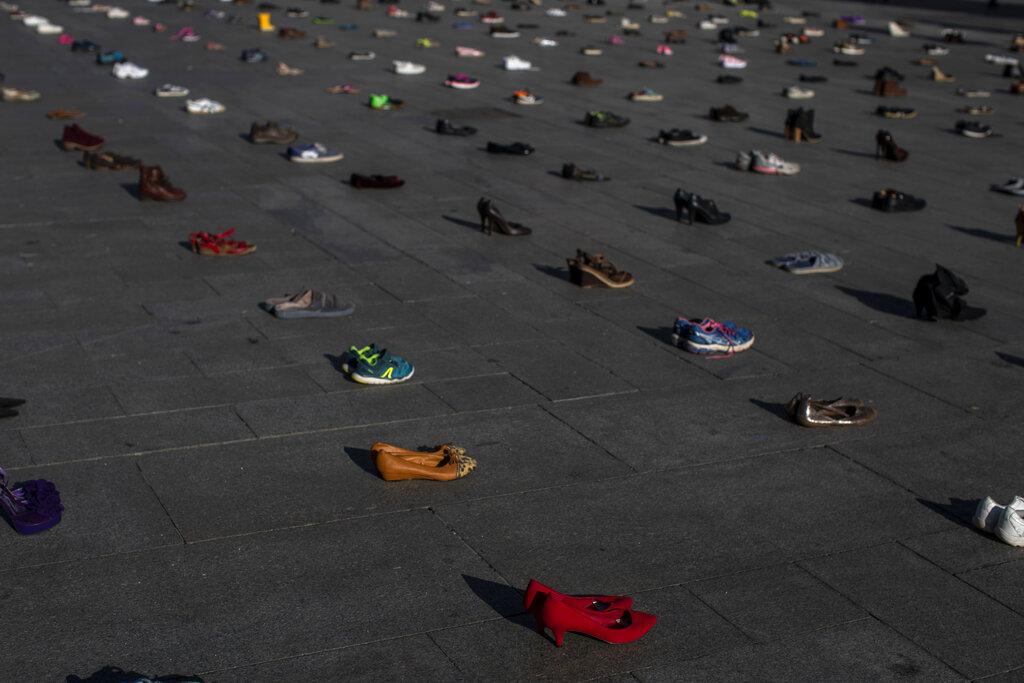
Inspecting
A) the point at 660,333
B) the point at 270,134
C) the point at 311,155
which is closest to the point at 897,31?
the point at 270,134

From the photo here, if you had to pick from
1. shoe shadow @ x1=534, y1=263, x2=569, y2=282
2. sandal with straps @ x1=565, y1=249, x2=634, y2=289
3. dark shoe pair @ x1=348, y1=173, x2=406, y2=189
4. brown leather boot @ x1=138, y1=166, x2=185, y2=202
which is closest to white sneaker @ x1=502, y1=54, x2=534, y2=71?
dark shoe pair @ x1=348, y1=173, x2=406, y2=189

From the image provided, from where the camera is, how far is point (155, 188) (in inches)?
587

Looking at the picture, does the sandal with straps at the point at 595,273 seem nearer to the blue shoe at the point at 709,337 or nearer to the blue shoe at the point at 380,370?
the blue shoe at the point at 709,337

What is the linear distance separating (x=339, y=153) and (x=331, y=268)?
6.22 meters

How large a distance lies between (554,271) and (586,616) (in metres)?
7.25

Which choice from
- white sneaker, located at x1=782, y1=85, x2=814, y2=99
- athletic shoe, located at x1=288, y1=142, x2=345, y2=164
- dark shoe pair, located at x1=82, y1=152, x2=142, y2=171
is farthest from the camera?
white sneaker, located at x1=782, y1=85, x2=814, y2=99

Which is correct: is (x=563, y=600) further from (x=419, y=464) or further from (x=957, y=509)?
(x=957, y=509)

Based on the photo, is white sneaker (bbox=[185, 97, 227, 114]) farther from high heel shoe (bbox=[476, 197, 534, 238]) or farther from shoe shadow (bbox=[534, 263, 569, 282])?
shoe shadow (bbox=[534, 263, 569, 282])

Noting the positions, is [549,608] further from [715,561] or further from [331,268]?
[331,268]

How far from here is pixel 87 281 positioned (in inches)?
460

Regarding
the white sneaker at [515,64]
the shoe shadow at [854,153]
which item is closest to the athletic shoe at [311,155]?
the shoe shadow at [854,153]

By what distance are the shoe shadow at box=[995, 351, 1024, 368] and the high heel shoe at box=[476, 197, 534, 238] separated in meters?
6.00

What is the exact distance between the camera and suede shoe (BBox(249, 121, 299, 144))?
741 inches

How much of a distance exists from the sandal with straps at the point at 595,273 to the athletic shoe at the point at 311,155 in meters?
6.89
